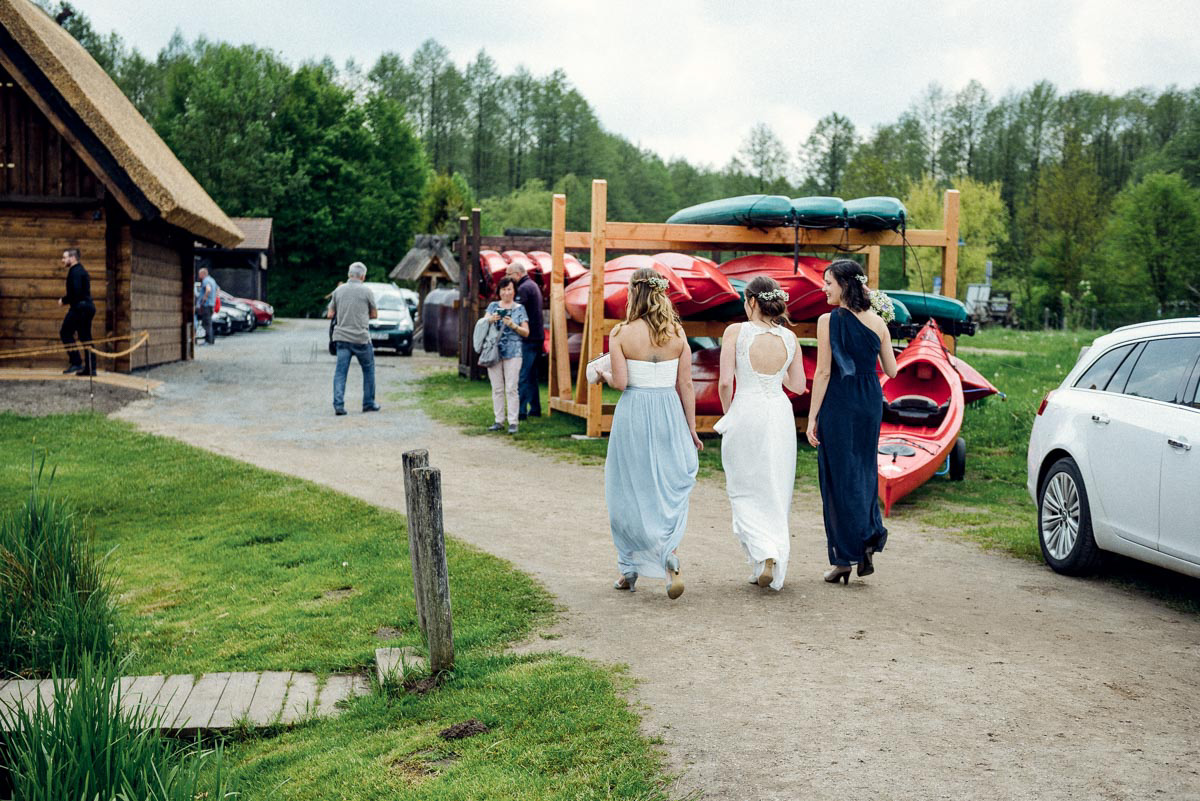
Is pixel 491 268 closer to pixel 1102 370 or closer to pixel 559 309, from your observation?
pixel 559 309

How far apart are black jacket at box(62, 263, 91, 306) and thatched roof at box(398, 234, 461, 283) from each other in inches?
916

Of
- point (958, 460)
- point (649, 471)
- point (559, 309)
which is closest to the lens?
point (649, 471)

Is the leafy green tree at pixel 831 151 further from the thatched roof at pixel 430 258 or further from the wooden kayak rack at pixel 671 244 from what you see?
the wooden kayak rack at pixel 671 244

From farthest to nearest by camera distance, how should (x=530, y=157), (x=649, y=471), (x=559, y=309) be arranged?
(x=530, y=157), (x=559, y=309), (x=649, y=471)

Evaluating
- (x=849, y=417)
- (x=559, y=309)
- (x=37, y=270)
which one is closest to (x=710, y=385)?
(x=559, y=309)

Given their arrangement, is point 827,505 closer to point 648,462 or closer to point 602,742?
point 648,462

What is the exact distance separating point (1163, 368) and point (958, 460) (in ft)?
17.6

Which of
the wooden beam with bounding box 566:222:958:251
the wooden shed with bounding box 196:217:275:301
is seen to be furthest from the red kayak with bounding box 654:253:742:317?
the wooden shed with bounding box 196:217:275:301

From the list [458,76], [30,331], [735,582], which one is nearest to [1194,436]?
[735,582]

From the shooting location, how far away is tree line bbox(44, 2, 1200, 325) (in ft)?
201

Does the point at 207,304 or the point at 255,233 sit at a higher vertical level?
the point at 255,233

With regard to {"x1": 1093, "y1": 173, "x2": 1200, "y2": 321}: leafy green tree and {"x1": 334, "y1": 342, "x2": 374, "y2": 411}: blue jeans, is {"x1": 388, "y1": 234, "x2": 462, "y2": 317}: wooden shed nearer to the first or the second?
{"x1": 334, "y1": 342, "x2": 374, "y2": 411}: blue jeans

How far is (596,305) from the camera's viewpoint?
603 inches

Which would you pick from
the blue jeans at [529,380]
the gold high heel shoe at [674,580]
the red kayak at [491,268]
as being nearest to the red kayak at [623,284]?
the blue jeans at [529,380]
